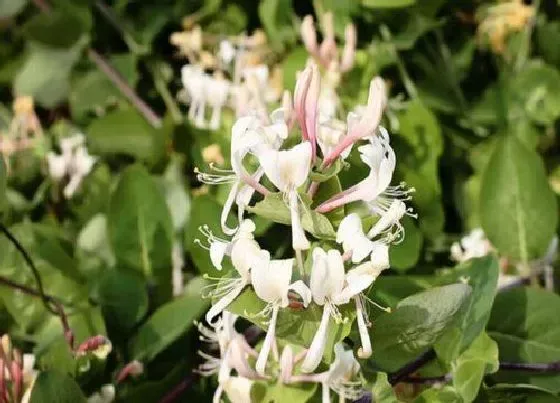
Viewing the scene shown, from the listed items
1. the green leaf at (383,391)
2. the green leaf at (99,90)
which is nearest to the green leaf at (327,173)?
the green leaf at (383,391)

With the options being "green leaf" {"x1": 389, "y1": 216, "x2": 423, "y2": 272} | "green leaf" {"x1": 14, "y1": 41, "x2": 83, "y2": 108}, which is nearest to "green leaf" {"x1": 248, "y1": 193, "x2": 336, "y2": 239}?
"green leaf" {"x1": 389, "y1": 216, "x2": 423, "y2": 272}

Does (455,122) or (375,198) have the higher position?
(375,198)

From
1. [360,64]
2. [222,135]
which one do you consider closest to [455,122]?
[360,64]

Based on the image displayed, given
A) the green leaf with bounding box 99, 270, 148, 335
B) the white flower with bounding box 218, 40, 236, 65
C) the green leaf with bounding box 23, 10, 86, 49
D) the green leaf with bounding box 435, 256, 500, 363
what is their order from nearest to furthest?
the green leaf with bounding box 435, 256, 500, 363
the green leaf with bounding box 99, 270, 148, 335
the white flower with bounding box 218, 40, 236, 65
the green leaf with bounding box 23, 10, 86, 49

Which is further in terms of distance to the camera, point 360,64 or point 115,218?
point 360,64

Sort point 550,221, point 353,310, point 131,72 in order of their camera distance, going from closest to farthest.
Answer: point 353,310 < point 550,221 < point 131,72

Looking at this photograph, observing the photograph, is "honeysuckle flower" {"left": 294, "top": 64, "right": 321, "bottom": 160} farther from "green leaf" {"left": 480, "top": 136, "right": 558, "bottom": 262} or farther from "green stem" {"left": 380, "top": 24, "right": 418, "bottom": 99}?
"green stem" {"left": 380, "top": 24, "right": 418, "bottom": 99}

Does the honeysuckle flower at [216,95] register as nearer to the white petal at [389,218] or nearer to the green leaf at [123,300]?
the green leaf at [123,300]

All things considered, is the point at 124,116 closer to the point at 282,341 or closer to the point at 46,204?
the point at 46,204
